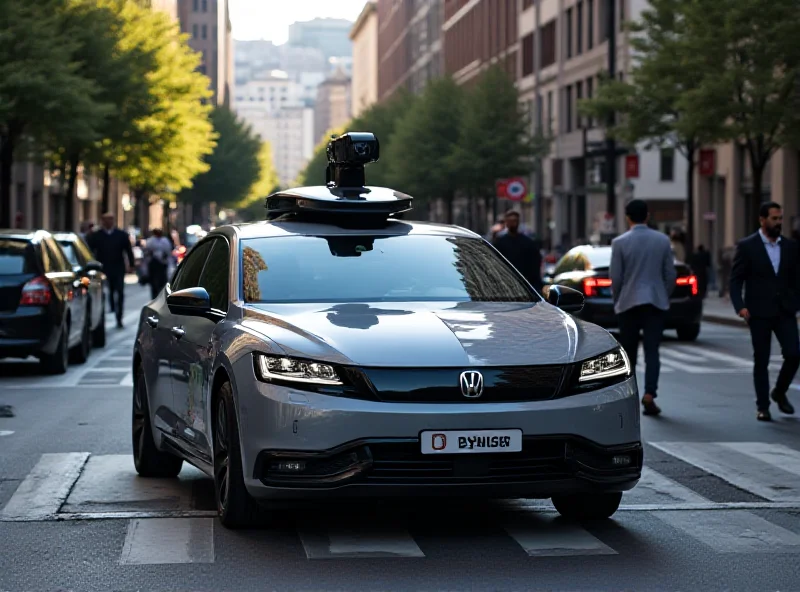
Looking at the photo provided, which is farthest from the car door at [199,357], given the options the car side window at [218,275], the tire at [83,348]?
the tire at [83,348]

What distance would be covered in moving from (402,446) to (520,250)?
12528 millimetres

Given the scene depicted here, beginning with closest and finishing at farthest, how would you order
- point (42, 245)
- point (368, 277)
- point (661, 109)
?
point (368, 277)
point (42, 245)
point (661, 109)

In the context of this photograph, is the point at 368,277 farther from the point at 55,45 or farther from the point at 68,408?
the point at 55,45

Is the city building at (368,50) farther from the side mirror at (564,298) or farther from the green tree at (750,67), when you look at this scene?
the side mirror at (564,298)

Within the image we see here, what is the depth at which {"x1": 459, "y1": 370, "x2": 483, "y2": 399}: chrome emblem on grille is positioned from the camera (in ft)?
23.5

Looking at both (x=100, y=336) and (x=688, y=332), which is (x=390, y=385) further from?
(x=688, y=332)

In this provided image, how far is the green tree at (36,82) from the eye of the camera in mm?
33719

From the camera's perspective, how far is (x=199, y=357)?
8305mm

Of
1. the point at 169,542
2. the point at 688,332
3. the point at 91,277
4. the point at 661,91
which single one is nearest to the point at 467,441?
the point at 169,542

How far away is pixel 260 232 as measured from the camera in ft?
28.8

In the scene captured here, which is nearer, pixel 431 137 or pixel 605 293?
pixel 605 293

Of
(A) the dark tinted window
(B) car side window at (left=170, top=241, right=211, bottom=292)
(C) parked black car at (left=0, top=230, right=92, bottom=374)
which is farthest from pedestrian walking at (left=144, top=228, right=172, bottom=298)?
(B) car side window at (left=170, top=241, right=211, bottom=292)

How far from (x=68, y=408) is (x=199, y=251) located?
17.1 ft

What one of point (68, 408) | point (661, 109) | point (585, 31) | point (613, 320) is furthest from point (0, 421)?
point (585, 31)
